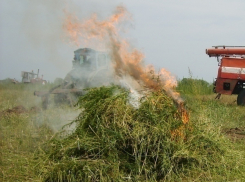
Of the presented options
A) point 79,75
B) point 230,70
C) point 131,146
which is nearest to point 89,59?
point 79,75

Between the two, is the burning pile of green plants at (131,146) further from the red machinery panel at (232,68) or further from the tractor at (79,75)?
the red machinery panel at (232,68)

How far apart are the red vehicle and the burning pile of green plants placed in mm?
10300

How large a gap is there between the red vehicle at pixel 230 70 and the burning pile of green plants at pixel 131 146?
1030 cm

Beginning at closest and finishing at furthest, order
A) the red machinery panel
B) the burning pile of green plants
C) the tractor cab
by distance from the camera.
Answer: the burning pile of green plants < the tractor cab < the red machinery panel

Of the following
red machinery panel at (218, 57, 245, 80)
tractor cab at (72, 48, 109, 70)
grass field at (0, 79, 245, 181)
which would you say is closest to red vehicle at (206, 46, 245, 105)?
red machinery panel at (218, 57, 245, 80)

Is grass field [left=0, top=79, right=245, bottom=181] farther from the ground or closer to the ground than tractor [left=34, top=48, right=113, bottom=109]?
closer to the ground

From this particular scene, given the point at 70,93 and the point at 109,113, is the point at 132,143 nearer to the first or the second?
the point at 109,113

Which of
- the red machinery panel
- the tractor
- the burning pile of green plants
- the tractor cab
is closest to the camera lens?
the burning pile of green plants

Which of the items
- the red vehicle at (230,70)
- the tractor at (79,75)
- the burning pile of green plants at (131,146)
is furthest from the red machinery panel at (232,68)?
the burning pile of green plants at (131,146)

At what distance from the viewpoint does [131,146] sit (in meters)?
5.09

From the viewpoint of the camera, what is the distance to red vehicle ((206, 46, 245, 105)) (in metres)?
15.2

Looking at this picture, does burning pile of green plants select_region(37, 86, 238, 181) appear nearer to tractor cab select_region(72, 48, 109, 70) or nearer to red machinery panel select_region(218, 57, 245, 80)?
tractor cab select_region(72, 48, 109, 70)

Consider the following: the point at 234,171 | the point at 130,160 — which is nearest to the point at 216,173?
the point at 234,171

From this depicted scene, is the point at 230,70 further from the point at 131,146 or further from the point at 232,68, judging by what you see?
the point at 131,146
